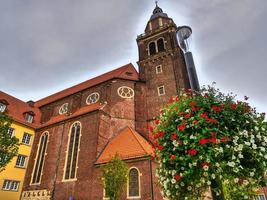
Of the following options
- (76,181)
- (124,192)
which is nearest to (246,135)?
(124,192)

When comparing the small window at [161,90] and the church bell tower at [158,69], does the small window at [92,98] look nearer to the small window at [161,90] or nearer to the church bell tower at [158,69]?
the church bell tower at [158,69]

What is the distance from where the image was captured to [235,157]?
503 cm

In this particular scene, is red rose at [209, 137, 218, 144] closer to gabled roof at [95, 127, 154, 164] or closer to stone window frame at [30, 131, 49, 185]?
gabled roof at [95, 127, 154, 164]

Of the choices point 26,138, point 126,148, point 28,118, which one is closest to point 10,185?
point 26,138

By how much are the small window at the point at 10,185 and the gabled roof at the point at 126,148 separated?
11279mm

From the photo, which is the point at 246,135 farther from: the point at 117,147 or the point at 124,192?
the point at 117,147

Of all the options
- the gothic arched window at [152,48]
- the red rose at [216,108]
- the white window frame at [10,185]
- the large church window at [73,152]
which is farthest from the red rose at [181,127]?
the gothic arched window at [152,48]

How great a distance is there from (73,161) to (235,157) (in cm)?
1925

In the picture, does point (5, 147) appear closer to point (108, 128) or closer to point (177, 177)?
point (108, 128)

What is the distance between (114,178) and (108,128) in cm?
852

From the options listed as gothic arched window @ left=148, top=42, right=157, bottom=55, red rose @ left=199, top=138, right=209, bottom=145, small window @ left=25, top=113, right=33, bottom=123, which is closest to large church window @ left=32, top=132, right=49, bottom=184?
small window @ left=25, top=113, right=33, bottom=123

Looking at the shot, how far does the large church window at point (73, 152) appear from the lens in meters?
21.0

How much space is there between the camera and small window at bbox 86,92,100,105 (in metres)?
26.9

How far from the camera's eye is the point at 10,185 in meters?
23.0
